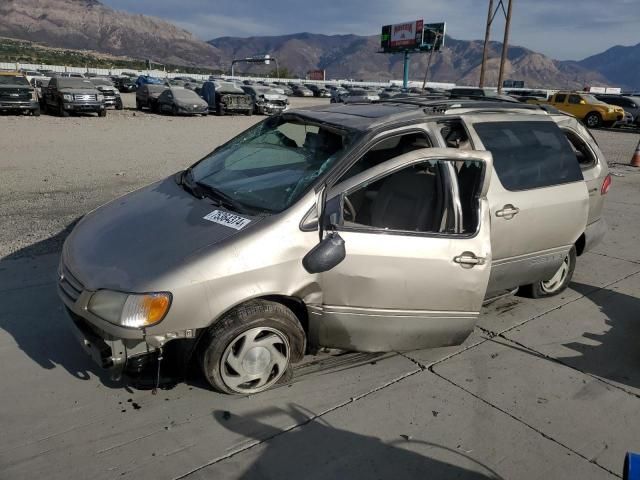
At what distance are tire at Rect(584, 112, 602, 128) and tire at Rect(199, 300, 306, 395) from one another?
26695 mm

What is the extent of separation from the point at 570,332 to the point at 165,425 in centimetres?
311

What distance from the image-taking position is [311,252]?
9.26ft

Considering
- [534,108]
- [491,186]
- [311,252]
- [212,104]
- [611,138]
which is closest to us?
[311,252]

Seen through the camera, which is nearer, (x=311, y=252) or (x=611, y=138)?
(x=311, y=252)

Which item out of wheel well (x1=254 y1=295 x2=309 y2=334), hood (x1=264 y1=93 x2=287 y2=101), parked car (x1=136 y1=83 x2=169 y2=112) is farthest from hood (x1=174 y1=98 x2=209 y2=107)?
wheel well (x1=254 y1=295 x2=309 y2=334)

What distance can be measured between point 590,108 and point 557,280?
24295 millimetres

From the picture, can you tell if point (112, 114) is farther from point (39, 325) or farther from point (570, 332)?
point (570, 332)

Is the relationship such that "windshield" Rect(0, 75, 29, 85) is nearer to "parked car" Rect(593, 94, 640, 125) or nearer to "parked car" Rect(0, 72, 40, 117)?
"parked car" Rect(0, 72, 40, 117)

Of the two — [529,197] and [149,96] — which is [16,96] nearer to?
[149,96]

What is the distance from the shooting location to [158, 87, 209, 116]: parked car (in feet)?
75.8

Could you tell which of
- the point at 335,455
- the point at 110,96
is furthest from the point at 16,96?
the point at 335,455

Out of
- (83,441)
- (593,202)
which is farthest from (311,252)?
(593,202)

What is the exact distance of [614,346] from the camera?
3.81m

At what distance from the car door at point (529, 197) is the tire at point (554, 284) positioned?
304mm
